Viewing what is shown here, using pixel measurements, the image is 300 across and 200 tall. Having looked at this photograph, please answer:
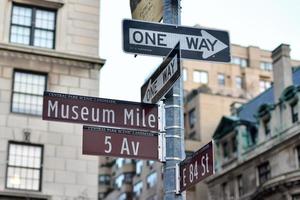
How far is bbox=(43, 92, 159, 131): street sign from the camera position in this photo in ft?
25.2

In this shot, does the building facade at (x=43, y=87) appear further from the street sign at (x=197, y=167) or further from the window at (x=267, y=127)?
the window at (x=267, y=127)

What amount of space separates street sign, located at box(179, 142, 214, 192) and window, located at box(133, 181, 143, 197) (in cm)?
6820

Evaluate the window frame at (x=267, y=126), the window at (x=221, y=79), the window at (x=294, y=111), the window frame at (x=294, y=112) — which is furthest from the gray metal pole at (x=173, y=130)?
the window at (x=221, y=79)

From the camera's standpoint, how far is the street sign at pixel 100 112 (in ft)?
25.2

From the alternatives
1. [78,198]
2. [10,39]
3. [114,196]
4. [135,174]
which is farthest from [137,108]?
[114,196]

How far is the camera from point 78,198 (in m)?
22.1

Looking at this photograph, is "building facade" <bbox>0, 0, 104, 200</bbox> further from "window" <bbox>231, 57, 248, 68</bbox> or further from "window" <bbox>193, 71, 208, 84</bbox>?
"window" <bbox>231, 57, 248, 68</bbox>

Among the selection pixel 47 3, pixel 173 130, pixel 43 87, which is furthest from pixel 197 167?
pixel 47 3

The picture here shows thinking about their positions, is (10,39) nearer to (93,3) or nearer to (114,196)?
(93,3)

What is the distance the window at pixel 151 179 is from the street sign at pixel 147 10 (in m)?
61.3

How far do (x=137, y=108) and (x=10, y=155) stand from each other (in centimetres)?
1519

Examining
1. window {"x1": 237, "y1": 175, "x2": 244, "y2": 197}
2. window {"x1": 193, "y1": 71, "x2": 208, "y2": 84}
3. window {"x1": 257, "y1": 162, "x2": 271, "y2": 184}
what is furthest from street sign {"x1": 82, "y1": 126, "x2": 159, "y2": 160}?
window {"x1": 193, "y1": 71, "x2": 208, "y2": 84}

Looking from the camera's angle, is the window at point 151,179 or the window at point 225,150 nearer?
the window at point 225,150

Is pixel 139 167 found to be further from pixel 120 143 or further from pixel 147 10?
pixel 120 143
